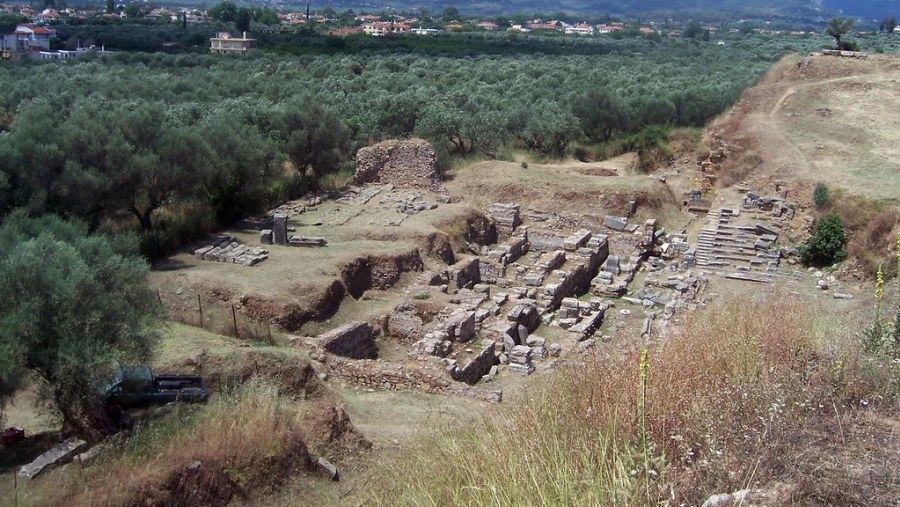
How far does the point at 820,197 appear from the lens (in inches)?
947

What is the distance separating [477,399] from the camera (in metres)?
14.0

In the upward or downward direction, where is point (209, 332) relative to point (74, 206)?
downward

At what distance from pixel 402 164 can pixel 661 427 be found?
858 inches

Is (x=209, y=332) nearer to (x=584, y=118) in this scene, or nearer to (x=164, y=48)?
(x=584, y=118)

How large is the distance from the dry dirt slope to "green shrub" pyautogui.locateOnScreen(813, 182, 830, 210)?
20.3 inches

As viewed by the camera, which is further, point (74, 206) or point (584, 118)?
point (584, 118)

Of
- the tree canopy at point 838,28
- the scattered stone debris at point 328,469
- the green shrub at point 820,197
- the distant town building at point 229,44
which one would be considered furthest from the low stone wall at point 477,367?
the distant town building at point 229,44

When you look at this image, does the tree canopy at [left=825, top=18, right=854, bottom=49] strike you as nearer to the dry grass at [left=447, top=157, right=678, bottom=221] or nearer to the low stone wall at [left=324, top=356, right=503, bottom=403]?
the dry grass at [left=447, top=157, right=678, bottom=221]

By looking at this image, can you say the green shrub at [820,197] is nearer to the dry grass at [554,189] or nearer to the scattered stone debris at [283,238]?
the dry grass at [554,189]

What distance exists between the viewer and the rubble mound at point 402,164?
27.4 metres

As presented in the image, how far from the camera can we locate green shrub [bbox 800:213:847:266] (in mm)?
21891

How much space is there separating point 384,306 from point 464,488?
38.8 feet

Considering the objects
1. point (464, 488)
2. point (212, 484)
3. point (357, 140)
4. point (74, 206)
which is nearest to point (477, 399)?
point (212, 484)

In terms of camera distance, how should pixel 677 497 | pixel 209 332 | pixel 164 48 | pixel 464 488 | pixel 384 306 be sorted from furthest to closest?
pixel 164 48 < pixel 384 306 < pixel 209 332 < pixel 464 488 < pixel 677 497
